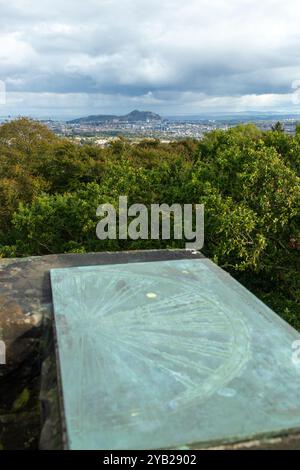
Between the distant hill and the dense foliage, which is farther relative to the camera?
the distant hill

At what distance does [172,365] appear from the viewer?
2.60 metres

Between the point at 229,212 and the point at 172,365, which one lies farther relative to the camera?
the point at 229,212

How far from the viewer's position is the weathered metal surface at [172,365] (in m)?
2.09

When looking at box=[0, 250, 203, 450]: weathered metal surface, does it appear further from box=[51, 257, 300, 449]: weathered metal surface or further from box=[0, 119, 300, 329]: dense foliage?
box=[0, 119, 300, 329]: dense foliage

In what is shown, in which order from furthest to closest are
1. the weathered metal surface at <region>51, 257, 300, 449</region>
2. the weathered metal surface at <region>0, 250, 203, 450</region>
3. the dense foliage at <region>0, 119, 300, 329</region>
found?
1. the dense foliage at <region>0, 119, 300, 329</region>
2. the weathered metal surface at <region>0, 250, 203, 450</region>
3. the weathered metal surface at <region>51, 257, 300, 449</region>

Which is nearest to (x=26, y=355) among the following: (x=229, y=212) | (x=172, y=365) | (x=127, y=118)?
(x=172, y=365)

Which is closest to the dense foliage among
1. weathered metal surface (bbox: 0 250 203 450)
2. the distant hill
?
weathered metal surface (bbox: 0 250 203 450)

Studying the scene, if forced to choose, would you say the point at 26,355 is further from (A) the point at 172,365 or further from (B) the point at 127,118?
(B) the point at 127,118

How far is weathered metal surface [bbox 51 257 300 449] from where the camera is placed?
2.09 meters

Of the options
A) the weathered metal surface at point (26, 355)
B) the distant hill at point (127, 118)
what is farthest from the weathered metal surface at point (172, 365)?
the distant hill at point (127, 118)

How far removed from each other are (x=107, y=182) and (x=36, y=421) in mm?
8428

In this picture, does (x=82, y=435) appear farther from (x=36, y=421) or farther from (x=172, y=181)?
(x=172, y=181)

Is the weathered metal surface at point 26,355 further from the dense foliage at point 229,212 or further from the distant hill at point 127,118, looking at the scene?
the distant hill at point 127,118
